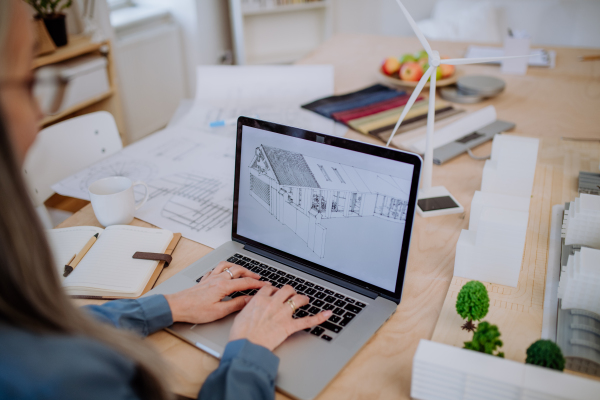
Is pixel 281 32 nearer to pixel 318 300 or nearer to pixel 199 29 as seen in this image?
pixel 199 29

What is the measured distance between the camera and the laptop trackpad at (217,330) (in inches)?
29.8

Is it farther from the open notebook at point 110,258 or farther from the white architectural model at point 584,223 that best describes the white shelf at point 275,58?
the white architectural model at point 584,223

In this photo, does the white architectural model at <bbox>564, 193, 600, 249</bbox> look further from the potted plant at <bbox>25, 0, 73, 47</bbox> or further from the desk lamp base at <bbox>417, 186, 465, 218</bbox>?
the potted plant at <bbox>25, 0, 73, 47</bbox>

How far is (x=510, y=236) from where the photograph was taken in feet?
2.70

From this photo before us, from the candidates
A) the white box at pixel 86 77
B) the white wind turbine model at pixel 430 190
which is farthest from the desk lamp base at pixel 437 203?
the white box at pixel 86 77

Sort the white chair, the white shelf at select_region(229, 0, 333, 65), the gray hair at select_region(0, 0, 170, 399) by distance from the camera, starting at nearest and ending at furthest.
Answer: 1. the gray hair at select_region(0, 0, 170, 399)
2. the white chair
3. the white shelf at select_region(229, 0, 333, 65)

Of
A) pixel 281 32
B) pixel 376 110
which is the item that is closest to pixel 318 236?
pixel 376 110

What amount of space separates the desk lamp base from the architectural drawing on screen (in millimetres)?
330

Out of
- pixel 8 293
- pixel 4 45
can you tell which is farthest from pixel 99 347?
pixel 4 45

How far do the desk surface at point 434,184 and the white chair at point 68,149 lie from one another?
36cm

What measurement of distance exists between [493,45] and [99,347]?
230cm

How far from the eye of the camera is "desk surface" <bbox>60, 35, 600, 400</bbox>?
0.71 m

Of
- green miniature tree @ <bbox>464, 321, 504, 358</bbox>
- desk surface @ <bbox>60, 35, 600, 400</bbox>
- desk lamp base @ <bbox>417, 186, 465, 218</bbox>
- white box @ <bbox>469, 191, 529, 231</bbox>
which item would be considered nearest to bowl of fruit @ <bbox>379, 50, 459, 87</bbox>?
desk surface @ <bbox>60, 35, 600, 400</bbox>

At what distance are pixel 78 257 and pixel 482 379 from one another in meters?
0.79
